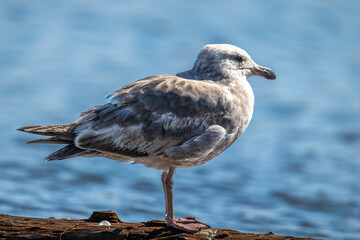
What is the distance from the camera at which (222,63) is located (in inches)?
287

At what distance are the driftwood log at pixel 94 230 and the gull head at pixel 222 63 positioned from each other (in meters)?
1.60

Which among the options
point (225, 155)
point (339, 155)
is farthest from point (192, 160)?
point (339, 155)

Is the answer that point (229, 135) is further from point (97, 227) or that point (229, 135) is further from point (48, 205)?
point (48, 205)

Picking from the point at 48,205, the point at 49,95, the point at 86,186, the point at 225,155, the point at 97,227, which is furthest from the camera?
the point at 49,95

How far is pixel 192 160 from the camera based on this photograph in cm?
681

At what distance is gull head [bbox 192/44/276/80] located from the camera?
23.9 ft

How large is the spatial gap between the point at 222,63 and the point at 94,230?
2.14 metres

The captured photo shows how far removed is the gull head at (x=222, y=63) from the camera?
23.9 feet

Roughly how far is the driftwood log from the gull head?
1603 mm

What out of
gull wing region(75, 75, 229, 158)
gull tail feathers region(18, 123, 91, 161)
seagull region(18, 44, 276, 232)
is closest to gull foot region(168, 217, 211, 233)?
seagull region(18, 44, 276, 232)

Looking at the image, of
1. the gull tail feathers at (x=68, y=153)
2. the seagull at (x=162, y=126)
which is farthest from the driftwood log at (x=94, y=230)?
the gull tail feathers at (x=68, y=153)

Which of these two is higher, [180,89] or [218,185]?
[218,185]

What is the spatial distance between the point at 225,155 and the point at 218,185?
1448 millimetres

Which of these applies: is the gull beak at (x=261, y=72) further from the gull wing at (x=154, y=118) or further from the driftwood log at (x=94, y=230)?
the driftwood log at (x=94, y=230)
